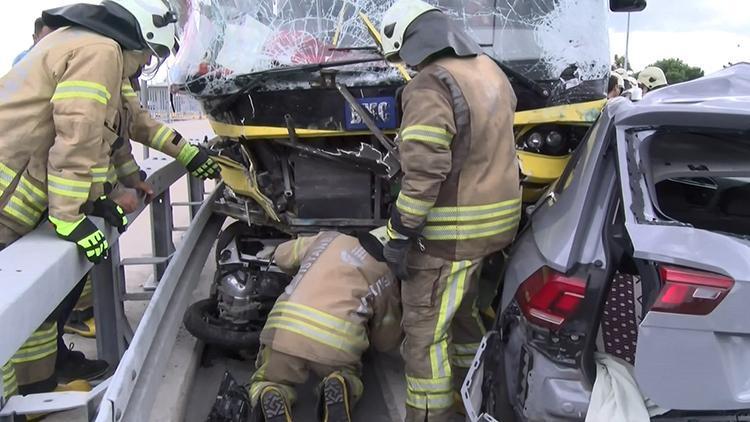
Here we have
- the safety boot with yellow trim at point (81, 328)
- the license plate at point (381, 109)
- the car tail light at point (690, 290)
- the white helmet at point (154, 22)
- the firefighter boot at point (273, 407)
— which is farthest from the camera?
the safety boot with yellow trim at point (81, 328)

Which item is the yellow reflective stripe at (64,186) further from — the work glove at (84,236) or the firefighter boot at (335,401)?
the firefighter boot at (335,401)

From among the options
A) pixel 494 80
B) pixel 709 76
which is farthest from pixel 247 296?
pixel 709 76

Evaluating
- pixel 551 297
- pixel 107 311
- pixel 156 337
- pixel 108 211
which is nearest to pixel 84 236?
pixel 108 211

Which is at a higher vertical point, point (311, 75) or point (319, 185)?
point (311, 75)

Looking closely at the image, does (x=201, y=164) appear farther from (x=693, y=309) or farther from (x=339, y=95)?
(x=693, y=309)

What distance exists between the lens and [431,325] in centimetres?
300

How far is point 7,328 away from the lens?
1.71 meters

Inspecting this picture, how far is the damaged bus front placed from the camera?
11.5 ft

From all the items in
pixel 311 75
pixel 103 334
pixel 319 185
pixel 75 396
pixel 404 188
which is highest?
pixel 311 75

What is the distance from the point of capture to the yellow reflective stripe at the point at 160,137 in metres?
3.87

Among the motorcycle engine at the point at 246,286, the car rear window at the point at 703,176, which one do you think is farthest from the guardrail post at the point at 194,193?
the car rear window at the point at 703,176

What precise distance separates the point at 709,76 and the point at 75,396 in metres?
2.45

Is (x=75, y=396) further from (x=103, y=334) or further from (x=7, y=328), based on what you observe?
(x=103, y=334)

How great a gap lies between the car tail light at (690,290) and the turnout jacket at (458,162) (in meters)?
1.07
